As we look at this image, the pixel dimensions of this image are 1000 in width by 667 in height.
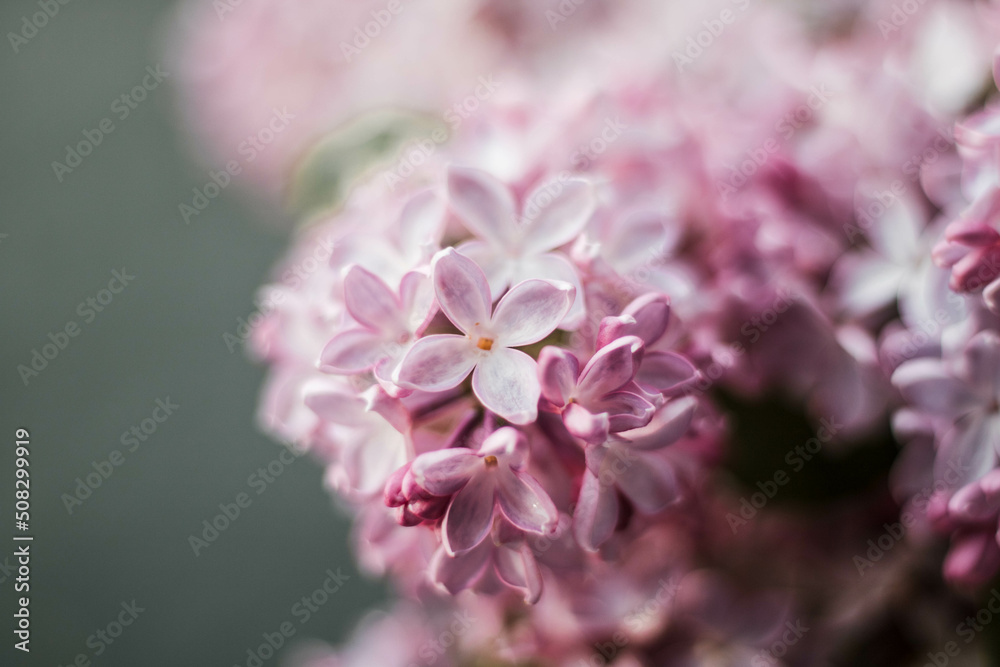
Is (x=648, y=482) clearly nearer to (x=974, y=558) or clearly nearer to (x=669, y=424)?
(x=669, y=424)

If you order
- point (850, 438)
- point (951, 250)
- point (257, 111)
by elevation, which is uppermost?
point (257, 111)

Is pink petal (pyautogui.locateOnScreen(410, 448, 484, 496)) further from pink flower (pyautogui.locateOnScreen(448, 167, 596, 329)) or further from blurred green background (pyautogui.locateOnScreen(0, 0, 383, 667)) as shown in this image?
blurred green background (pyautogui.locateOnScreen(0, 0, 383, 667))

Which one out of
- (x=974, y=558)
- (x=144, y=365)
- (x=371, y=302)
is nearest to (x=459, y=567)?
(x=371, y=302)

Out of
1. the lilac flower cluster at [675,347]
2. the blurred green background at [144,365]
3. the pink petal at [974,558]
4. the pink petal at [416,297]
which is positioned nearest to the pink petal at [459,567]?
the lilac flower cluster at [675,347]

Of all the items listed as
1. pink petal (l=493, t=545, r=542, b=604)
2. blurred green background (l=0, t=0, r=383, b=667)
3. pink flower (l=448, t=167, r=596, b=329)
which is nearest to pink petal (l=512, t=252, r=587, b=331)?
pink flower (l=448, t=167, r=596, b=329)

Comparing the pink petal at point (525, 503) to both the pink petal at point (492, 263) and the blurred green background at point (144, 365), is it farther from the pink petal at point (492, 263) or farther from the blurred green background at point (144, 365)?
the blurred green background at point (144, 365)

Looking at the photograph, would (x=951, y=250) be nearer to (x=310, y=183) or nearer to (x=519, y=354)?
(x=519, y=354)

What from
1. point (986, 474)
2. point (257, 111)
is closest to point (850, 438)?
point (986, 474)
